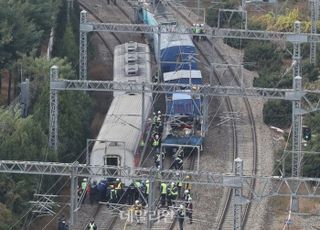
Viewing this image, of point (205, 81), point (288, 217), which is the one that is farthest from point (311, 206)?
point (205, 81)

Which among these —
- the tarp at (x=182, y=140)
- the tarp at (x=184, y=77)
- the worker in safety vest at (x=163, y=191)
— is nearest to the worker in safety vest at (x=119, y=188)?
the worker in safety vest at (x=163, y=191)

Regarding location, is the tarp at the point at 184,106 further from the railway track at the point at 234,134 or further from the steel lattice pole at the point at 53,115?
the steel lattice pole at the point at 53,115

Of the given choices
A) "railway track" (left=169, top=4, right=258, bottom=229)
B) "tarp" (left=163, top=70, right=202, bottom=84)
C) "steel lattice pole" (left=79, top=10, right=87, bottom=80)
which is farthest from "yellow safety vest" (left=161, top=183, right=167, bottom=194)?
"steel lattice pole" (left=79, top=10, right=87, bottom=80)

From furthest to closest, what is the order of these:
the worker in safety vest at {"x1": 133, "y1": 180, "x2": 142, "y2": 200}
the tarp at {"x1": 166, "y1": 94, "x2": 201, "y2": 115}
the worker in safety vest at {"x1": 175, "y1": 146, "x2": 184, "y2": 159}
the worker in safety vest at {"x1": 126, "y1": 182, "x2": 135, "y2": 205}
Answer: the tarp at {"x1": 166, "y1": 94, "x2": 201, "y2": 115}, the worker in safety vest at {"x1": 175, "y1": 146, "x2": 184, "y2": 159}, the worker in safety vest at {"x1": 126, "y1": 182, "x2": 135, "y2": 205}, the worker in safety vest at {"x1": 133, "y1": 180, "x2": 142, "y2": 200}

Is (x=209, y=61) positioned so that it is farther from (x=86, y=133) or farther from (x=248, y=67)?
(x=86, y=133)

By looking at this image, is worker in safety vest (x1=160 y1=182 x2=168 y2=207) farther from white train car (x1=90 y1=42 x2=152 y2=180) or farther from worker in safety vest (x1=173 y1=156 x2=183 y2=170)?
worker in safety vest (x1=173 y1=156 x2=183 y2=170)

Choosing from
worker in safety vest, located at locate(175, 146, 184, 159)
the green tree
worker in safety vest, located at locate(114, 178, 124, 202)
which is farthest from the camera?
the green tree
